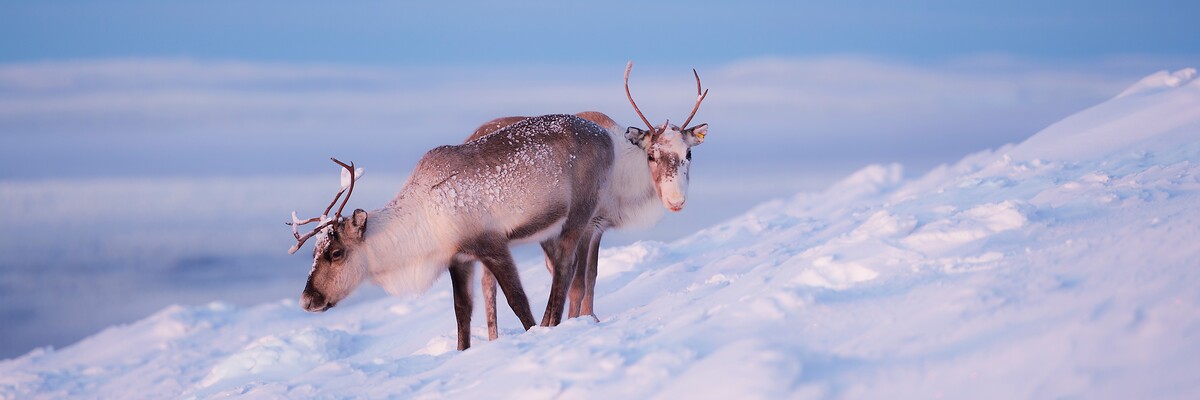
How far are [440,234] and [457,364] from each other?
73.1 inches

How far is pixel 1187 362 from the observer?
222 inches

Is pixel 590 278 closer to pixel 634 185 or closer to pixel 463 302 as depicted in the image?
pixel 634 185

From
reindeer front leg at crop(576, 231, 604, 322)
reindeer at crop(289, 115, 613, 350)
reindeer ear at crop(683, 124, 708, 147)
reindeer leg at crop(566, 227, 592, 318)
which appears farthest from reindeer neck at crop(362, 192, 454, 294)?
reindeer ear at crop(683, 124, 708, 147)

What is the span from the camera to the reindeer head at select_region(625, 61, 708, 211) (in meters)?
11.3

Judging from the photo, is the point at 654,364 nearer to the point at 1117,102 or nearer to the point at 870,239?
the point at 870,239

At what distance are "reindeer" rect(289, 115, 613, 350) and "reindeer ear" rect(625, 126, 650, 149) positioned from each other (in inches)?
46.7

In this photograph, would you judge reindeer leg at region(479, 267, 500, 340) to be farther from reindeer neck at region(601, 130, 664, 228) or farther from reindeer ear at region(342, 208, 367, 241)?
reindeer ear at region(342, 208, 367, 241)

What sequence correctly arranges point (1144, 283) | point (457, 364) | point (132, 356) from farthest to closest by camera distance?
point (132, 356) < point (457, 364) < point (1144, 283)

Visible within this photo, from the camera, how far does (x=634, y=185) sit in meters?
11.9

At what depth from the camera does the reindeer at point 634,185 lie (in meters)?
11.3

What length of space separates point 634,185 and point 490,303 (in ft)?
6.56

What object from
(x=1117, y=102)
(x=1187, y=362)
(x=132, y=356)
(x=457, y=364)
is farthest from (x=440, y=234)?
(x=1117, y=102)

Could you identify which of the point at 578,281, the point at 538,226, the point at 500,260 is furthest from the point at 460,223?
the point at 578,281

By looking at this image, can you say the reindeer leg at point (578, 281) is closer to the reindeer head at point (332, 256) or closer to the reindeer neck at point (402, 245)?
the reindeer neck at point (402, 245)
